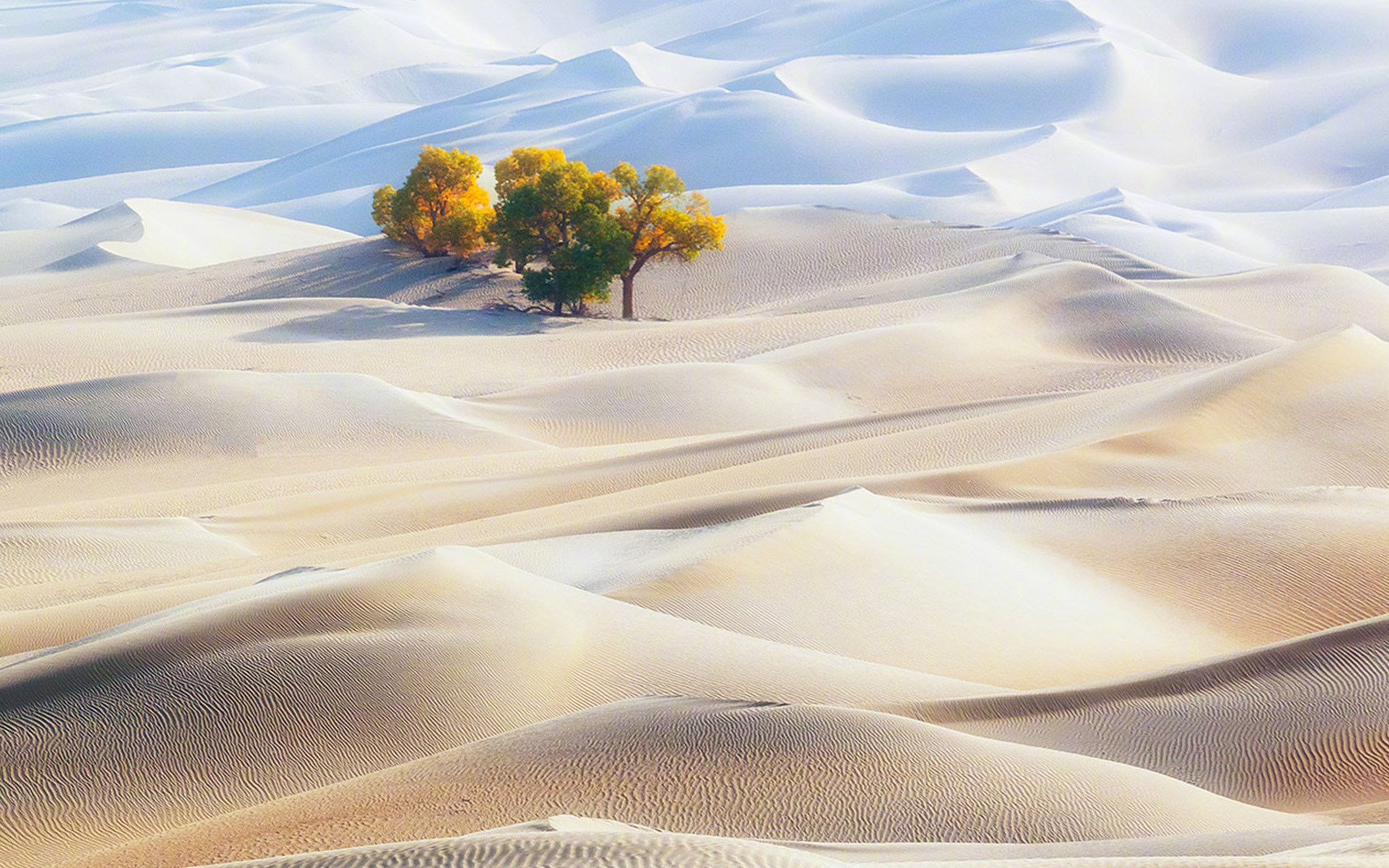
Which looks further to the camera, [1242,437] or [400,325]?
[400,325]

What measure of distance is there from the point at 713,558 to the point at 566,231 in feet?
68.6

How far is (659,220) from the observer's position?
1166 inches

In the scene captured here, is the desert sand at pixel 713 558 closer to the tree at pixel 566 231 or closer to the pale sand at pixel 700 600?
the pale sand at pixel 700 600

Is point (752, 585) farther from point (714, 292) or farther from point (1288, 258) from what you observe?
point (1288, 258)

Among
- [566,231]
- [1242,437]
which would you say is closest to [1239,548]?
[1242,437]

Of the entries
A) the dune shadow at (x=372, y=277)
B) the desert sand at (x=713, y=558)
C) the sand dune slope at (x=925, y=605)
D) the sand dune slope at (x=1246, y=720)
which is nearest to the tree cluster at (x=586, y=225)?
the desert sand at (x=713, y=558)

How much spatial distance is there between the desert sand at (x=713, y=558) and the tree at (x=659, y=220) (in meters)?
1.71

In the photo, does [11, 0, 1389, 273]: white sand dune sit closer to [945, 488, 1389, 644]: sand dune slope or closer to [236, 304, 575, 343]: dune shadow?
[236, 304, 575, 343]: dune shadow

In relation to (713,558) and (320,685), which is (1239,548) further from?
(320,685)

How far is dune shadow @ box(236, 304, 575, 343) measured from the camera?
26.7 meters

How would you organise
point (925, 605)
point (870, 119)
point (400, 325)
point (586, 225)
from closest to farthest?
point (925, 605) < point (400, 325) < point (586, 225) < point (870, 119)

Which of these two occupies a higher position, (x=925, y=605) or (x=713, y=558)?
(x=713, y=558)

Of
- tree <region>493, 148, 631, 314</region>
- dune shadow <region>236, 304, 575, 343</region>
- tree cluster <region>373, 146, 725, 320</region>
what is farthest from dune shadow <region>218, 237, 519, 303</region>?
dune shadow <region>236, 304, 575, 343</region>

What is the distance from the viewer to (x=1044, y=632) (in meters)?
9.49
